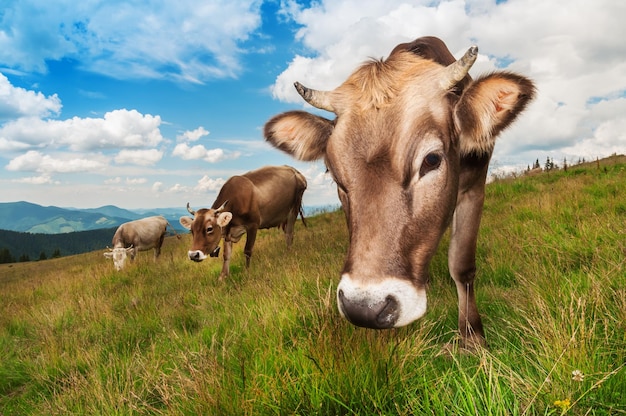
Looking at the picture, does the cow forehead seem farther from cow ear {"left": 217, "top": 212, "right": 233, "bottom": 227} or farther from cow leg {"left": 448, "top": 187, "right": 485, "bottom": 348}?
cow ear {"left": 217, "top": 212, "right": 233, "bottom": 227}

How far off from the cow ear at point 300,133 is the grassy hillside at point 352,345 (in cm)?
132

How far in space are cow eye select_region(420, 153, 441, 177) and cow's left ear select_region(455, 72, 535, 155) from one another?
417 mm

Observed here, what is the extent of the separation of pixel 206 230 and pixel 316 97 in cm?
701

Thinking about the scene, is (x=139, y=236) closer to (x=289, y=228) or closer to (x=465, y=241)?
(x=289, y=228)

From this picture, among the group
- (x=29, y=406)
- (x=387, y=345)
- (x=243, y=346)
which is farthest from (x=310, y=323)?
(x=29, y=406)

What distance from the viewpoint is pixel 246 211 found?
35.3ft

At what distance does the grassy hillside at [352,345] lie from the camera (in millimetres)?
1915

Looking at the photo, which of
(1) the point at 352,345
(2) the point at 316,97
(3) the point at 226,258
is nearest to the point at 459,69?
(2) the point at 316,97

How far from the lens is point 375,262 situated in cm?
228

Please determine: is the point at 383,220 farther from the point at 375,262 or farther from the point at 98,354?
the point at 98,354

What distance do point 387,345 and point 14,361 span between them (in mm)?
4806

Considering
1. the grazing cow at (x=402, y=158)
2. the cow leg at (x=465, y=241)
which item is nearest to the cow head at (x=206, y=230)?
the cow leg at (x=465, y=241)

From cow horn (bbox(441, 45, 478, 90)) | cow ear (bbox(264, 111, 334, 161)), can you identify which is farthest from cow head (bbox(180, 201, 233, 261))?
cow horn (bbox(441, 45, 478, 90))

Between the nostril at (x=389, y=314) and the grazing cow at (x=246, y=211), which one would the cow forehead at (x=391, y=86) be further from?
the grazing cow at (x=246, y=211)
